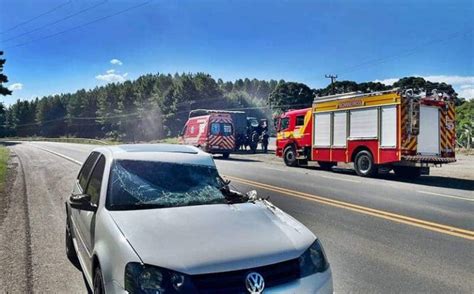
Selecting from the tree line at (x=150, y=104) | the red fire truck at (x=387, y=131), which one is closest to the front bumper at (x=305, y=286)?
the red fire truck at (x=387, y=131)

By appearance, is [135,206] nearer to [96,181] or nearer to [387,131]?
[96,181]

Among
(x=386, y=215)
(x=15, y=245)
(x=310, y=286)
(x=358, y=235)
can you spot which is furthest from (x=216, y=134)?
(x=310, y=286)

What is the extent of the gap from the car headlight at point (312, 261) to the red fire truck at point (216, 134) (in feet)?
77.7

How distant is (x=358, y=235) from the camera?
6.71 meters

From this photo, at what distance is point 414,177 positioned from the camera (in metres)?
16.5

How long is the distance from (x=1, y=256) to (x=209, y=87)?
94683 millimetres

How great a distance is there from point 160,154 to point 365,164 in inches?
516

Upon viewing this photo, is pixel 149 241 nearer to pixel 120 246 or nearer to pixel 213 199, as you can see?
pixel 120 246

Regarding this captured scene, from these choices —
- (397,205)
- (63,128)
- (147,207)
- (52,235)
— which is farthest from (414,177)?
(63,128)

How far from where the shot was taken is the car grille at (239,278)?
2.62 metres

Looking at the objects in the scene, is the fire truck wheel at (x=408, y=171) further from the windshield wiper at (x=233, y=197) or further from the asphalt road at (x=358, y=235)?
the windshield wiper at (x=233, y=197)

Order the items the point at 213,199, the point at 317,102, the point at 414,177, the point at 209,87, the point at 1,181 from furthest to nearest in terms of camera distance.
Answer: the point at 209,87, the point at 317,102, the point at 414,177, the point at 1,181, the point at 213,199

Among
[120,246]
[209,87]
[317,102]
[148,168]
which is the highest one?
[209,87]

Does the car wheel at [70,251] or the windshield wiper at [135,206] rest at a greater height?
the windshield wiper at [135,206]
